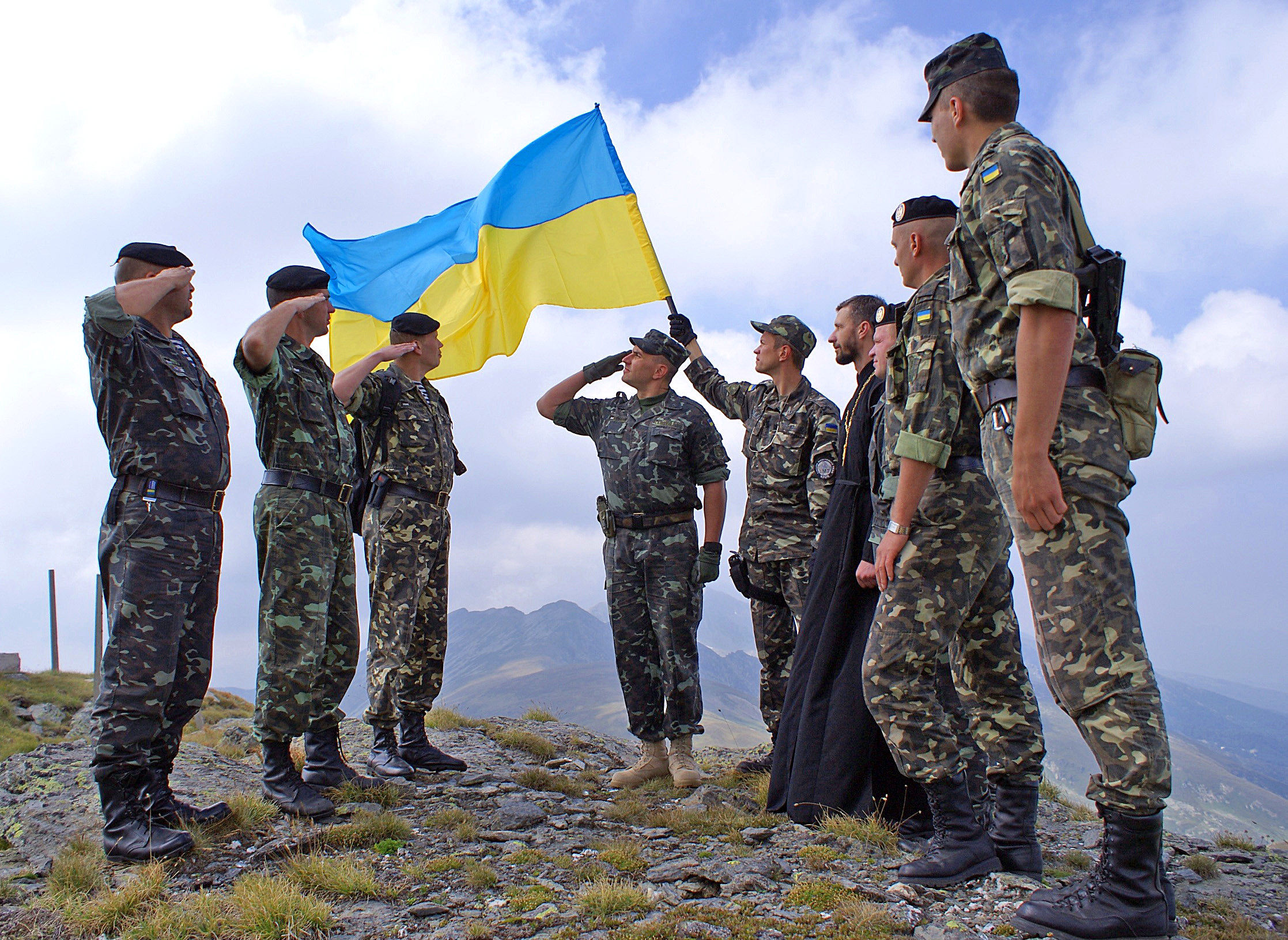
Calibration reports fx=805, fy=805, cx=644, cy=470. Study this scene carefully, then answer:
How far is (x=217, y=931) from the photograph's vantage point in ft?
9.12

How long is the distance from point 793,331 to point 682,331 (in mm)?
1047

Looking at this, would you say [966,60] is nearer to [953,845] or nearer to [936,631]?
[936,631]

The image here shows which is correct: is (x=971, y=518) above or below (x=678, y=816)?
above

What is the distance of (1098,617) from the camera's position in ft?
7.79

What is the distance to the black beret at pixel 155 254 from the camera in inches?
161

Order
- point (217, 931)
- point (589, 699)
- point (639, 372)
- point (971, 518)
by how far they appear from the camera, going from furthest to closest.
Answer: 1. point (589, 699)
2. point (639, 372)
3. point (971, 518)
4. point (217, 931)

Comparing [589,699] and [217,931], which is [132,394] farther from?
[589,699]

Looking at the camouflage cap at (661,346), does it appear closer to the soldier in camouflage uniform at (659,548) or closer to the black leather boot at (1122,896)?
the soldier in camouflage uniform at (659,548)

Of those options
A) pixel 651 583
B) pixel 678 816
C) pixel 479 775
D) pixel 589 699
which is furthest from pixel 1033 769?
pixel 589 699

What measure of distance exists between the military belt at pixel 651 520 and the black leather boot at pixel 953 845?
115 inches

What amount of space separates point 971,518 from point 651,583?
9.82 ft

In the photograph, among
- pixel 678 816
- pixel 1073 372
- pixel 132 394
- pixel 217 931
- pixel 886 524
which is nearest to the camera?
pixel 1073 372

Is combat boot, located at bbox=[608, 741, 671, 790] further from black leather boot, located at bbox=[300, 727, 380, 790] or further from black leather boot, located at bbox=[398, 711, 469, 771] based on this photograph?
black leather boot, located at bbox=[300, 727, 380, 790]

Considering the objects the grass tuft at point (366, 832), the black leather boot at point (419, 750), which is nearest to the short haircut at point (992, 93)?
the grass tuft at point (366, 832)
